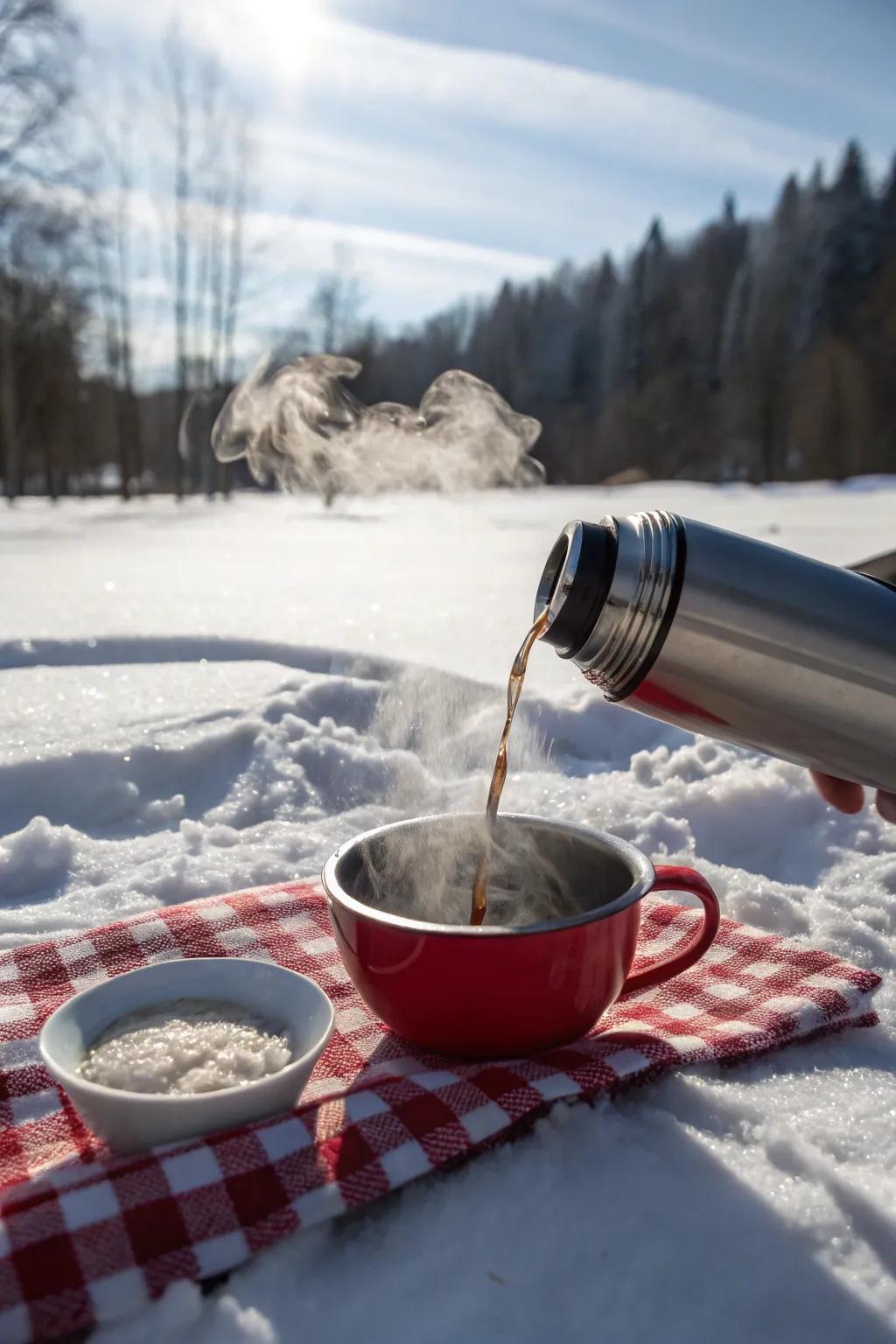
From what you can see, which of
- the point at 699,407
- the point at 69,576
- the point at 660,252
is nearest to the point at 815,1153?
the point at 69,576

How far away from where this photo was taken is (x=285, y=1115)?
28.3 inches

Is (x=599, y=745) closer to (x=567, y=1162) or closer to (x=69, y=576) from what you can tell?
(x=567, y=1162)

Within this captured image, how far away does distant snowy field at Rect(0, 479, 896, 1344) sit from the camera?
608mm

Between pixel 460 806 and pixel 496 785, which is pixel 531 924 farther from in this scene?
pixel 460 806

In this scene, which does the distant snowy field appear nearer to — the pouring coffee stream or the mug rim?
the mug rim

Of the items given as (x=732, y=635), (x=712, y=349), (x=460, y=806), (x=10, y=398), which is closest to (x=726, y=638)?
(x=732, y=635)

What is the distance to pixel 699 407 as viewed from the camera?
27.0 meters

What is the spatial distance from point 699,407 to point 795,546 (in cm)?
2415

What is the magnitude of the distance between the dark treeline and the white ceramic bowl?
19456mm

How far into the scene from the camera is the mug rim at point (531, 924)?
0.75m

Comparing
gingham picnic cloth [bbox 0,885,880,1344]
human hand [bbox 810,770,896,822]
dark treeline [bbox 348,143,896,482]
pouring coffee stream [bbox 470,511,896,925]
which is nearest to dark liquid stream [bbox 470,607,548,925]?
pouring coffee stream [bbox 470,511,896,925]

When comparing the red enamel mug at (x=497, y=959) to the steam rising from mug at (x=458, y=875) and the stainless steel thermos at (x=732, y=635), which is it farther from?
the stainless steel thermos at (x=732, y=635)

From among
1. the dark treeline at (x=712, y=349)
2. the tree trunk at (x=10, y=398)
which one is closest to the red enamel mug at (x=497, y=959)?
the tree trunk at (x=10, y=398)

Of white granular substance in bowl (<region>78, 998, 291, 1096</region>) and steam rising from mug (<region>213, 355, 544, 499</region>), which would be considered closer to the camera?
white granular substance in bowl (<region>78, 998, 291, 1096</region>)
